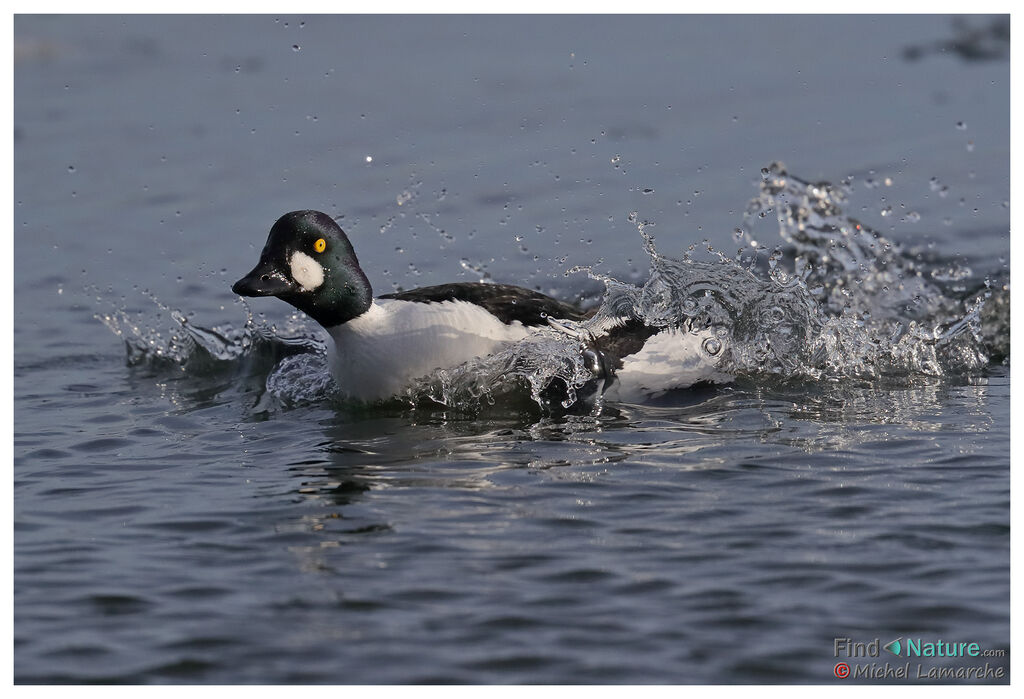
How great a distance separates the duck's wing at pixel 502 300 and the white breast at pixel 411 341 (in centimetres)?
6

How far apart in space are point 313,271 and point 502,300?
1165mm

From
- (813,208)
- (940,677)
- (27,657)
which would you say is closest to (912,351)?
(813,208)

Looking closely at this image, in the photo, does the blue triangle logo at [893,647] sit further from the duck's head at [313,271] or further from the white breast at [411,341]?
the duck's head at [313,271]

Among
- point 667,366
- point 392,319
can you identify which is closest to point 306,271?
point 392,319

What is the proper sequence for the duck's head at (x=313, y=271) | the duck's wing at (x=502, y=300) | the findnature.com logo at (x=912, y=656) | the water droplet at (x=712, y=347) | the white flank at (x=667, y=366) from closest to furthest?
the findnature.com logo at (x=912, y=656)
the duck's head at (x=313, y=271)
the duck's wing at (x=502, y=300)
the white flank at (x=667, y=366)
the water droplet at (x=712, y=347)

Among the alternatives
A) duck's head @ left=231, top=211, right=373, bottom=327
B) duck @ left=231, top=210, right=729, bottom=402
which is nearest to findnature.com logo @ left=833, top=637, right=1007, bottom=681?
duck @ left=231, top=210, right=729, bottom=402

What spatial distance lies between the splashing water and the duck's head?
2.12ft

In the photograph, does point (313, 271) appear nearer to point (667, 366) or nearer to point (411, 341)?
point (411, 341)

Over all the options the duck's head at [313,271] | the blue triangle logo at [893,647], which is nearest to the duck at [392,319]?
the duck's head at [313,271]

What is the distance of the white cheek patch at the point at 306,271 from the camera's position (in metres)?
8.49

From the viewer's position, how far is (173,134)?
1437cm

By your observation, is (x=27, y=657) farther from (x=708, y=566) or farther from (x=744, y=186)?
(x=744, y=186)

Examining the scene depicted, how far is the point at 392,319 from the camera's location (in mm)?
8773

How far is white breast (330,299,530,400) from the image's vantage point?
340 inches
